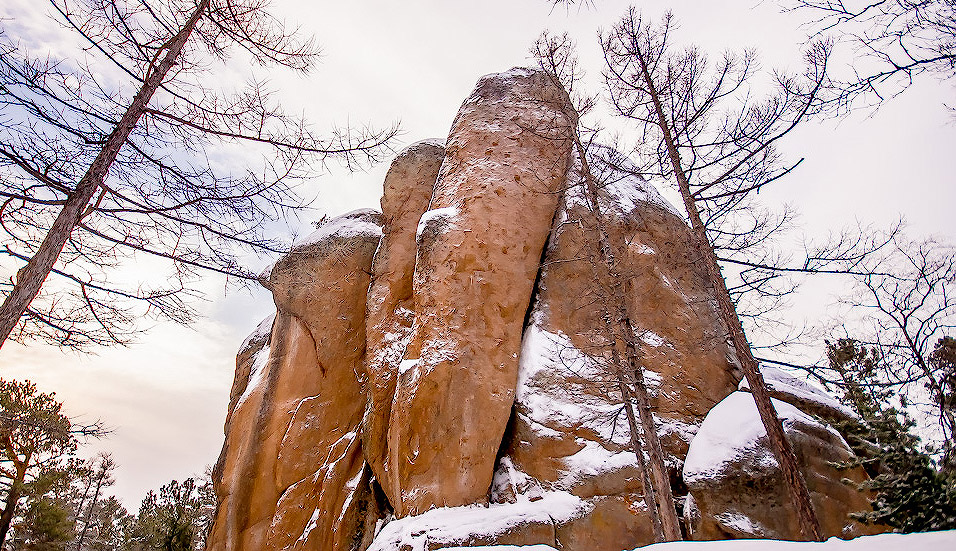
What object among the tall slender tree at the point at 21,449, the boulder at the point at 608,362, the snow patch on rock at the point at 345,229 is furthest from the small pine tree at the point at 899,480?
the tall slender tree at the point at 21,449

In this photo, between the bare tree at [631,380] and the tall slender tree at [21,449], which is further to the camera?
the tall slender tree at [21,449]

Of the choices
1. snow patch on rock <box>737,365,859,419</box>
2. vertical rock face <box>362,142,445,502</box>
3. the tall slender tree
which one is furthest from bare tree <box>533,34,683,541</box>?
the tall slender tree

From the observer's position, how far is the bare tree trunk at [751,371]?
601cm

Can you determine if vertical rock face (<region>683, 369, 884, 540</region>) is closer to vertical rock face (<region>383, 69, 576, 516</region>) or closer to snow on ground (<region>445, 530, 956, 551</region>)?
vertical rock face (<region>383, 69, 576, 516</region>)

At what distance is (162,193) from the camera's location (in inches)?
202

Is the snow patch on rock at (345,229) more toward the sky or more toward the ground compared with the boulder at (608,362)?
more toward the sky

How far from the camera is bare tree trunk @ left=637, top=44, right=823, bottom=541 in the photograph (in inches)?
237

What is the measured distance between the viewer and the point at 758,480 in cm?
714

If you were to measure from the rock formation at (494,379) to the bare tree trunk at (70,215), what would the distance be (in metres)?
5.79

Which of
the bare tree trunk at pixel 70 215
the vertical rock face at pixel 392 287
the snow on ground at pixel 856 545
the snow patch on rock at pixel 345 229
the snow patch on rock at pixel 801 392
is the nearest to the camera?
the snow on ground at pixel 856 545

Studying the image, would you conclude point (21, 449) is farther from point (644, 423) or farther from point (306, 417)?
point (644, 423)

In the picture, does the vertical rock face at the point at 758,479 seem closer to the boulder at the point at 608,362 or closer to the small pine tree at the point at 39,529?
the boulder at the point at 608,362

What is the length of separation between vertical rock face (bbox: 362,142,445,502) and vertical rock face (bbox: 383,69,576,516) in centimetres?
135

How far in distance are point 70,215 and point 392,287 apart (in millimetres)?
8562
